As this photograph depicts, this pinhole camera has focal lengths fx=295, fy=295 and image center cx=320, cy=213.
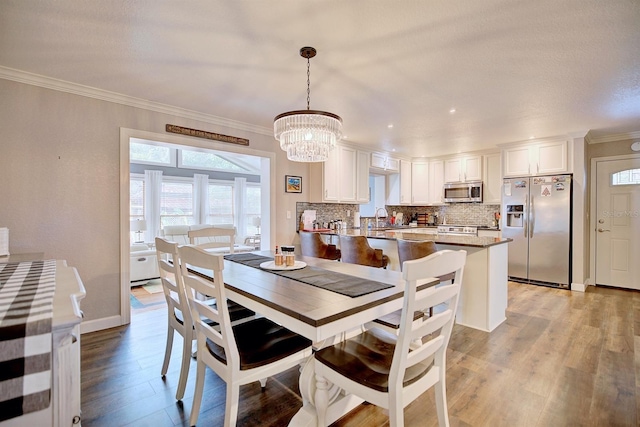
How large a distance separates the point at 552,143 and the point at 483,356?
3765 millimetres

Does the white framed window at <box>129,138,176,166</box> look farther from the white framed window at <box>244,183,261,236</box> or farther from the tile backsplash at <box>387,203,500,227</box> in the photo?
the tile backsplash at <box>387,203,500,227</box>

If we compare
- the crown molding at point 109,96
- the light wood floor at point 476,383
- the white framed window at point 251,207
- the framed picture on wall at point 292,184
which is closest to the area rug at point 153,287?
the light wood floor at point 476,383

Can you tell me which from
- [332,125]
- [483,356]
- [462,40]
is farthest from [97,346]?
[462,40]

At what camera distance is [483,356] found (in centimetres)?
235

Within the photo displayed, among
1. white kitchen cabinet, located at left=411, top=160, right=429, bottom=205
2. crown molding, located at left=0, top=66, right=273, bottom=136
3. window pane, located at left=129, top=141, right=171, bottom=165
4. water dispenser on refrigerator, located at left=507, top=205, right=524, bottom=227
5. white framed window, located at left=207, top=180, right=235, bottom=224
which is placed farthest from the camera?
white framed window, located at left=207, top=180, right=235, bottom=224

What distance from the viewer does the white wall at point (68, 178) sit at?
2.48 m

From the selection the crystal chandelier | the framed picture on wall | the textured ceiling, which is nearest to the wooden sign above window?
the textured ceiling

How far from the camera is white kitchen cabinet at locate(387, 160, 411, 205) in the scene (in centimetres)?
598

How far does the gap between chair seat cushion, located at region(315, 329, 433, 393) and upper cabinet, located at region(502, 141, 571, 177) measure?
444cm

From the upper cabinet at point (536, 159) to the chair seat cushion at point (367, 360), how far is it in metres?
4.44

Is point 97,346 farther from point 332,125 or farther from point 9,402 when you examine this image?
point 332,125

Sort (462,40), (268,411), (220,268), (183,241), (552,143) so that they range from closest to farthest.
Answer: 1. (220,268)
2. (268,411)
3. (462,40)
4. (552,143)
5. (183,241)

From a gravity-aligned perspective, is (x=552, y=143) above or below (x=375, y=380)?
above

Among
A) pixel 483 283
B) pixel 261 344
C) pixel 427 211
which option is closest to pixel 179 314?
pixel 261 344
